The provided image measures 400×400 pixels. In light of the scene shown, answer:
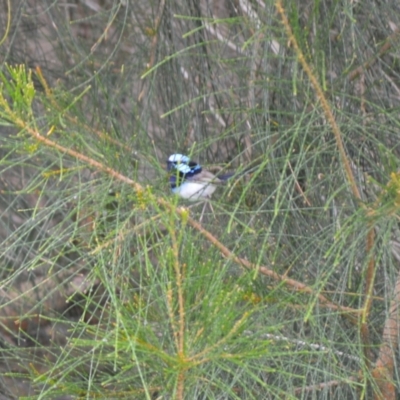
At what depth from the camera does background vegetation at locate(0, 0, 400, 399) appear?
1.40 metres

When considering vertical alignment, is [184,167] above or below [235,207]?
below

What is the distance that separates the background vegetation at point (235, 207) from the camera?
1.40 meters

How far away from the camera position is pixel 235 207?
1.42 metres

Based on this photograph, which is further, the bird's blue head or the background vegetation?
the bird's blue head

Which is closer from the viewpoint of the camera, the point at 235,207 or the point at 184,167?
the point at 235,207

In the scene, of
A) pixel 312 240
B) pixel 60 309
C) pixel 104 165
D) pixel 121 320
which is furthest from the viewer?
pixel 60 309

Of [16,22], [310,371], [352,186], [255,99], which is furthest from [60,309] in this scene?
[352,186]

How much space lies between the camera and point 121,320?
1.30m

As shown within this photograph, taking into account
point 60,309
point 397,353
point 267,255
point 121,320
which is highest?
point 121,320

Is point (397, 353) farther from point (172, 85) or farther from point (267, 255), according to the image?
point (172, 85)

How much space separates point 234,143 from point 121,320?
1037mm

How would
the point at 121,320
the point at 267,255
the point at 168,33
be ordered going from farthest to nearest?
the point at 168,33 → the point at 267,255 → the point at 121,320

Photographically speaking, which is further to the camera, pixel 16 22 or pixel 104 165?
pixel 16 22

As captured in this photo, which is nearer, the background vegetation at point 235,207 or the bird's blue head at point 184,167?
the background vegetation at point 235,207
